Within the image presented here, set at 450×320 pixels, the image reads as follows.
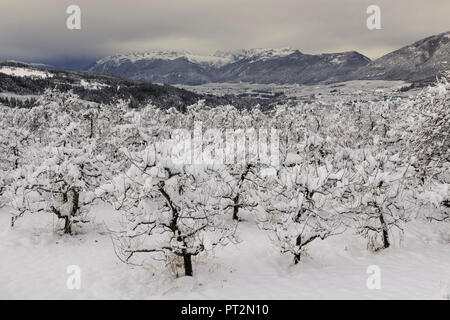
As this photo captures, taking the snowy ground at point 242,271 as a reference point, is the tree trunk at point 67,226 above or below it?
above

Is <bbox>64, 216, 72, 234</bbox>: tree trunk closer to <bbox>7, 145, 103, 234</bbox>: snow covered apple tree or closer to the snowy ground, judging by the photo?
<bbox>7, 145, 103, 234</bbox>: snow covered apple tree

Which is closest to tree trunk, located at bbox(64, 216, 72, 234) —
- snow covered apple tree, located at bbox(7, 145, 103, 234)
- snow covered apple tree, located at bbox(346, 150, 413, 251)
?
snow covered apple tree, located at bbox(7, 145, 103, 234)

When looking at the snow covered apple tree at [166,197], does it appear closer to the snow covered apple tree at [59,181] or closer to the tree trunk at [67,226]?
the snow covered apple tree at [59,181]

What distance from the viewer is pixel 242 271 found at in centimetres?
1060

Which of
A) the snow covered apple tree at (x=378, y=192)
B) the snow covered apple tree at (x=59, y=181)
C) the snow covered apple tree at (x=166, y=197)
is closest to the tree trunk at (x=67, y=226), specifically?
the snow covered apple tree at (x=59, y=181)

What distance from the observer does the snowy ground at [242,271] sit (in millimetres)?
8797

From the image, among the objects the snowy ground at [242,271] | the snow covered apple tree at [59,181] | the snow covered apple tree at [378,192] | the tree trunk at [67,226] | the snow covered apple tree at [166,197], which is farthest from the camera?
the tree trunk at [67,226]

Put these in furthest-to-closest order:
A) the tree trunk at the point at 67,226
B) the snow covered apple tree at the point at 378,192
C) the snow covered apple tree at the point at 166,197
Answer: the tree trunk at the point at 67,226, the snow covered apple tree at the point at 378,192, the snow covered apple tree at the point at 166,197

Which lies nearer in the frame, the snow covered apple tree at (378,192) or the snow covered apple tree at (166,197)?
the snow covered apple tree at (166,197)

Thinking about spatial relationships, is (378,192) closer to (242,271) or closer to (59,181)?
(242,271)

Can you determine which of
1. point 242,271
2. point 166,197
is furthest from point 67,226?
point 242,271
